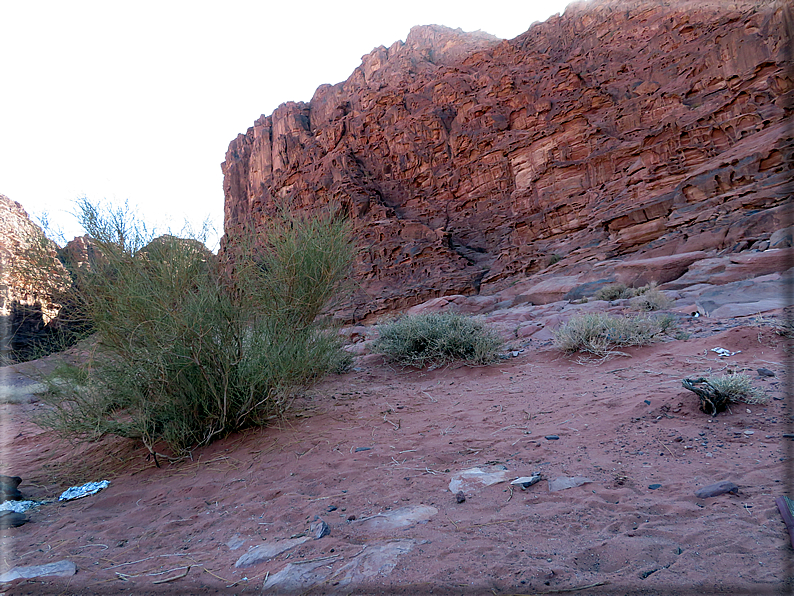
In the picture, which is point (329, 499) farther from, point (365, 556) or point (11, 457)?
point (11, 457)

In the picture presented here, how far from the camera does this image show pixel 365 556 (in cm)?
183

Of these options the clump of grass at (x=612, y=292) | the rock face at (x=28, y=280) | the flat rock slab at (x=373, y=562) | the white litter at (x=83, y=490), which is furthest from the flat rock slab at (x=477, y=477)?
the clump of grass at (x=612, y=292)

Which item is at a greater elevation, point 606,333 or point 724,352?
point 606,333

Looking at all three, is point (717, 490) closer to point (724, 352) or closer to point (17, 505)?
point (724, 352)

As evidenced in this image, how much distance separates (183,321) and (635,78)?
31.0 m

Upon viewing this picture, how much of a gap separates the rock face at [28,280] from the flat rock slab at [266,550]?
386 cm

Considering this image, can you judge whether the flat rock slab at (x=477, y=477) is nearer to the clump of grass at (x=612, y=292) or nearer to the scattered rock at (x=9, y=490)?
the scattered rock at (x=9, y=490)

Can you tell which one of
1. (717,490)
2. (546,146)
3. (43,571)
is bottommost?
(717,490)

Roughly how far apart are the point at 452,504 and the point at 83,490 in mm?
3037

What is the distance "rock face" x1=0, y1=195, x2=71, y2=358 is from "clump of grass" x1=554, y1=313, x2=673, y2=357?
6.45 metres

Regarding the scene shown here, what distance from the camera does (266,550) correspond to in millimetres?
2031

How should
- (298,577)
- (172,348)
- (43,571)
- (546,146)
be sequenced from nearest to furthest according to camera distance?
(298,577)
(43,571)
(172,348)
(546,146)

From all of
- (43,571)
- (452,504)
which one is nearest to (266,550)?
(452,504)

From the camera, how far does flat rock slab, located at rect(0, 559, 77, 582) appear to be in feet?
6.73
